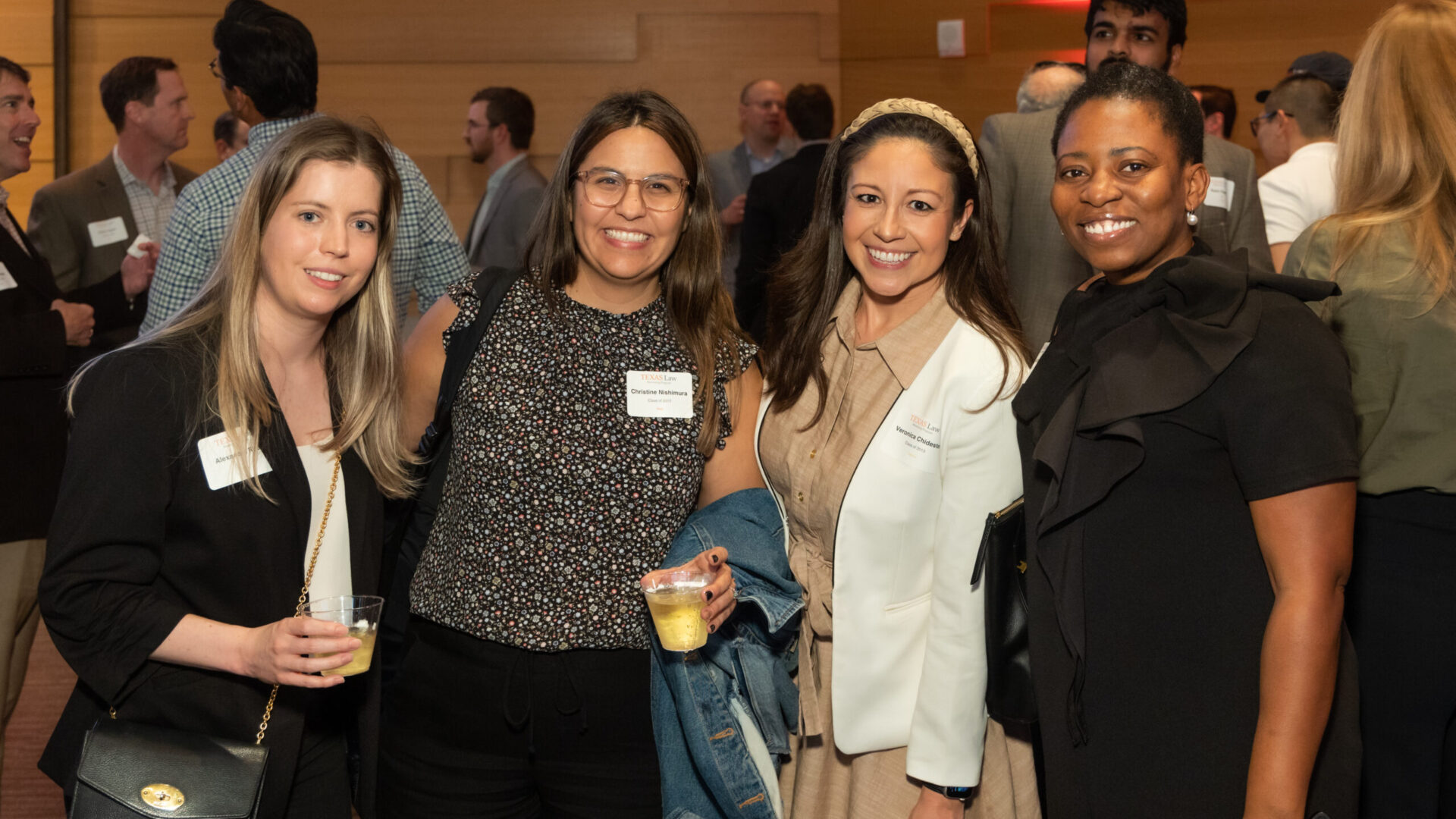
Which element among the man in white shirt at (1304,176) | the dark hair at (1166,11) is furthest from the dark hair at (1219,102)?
the dark hair at (1166,11)

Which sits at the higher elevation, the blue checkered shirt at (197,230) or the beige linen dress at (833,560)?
the blue checkered shirt at (197,230)

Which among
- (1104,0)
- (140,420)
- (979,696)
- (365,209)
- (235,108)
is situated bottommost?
(979,696)

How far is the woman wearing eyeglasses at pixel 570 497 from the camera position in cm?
193

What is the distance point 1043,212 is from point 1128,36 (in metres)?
0.70

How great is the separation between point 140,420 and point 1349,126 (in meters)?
2.17

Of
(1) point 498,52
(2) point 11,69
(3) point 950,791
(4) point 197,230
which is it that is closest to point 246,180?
(4) point 197,230

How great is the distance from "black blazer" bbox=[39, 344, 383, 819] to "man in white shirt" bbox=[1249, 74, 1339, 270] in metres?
2.81

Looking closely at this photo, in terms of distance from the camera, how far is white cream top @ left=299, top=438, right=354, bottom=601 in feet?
6.16

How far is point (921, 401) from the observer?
1.92 meters

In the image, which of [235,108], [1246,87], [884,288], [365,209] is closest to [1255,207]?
[884,288]

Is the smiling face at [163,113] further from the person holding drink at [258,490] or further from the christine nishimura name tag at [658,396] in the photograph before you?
the christine nishimura name tag at [658,396]

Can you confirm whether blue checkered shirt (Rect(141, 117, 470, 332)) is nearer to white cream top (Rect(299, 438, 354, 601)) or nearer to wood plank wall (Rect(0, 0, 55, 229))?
white cream top (Rect(299, 438, 354, 601))

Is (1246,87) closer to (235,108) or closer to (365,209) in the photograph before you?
(235,108)

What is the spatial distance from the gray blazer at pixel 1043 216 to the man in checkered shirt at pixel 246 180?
156 centimetres
